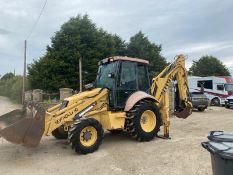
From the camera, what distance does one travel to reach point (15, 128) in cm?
867

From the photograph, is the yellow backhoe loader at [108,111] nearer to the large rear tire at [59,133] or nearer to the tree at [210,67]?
the large rear tire at [59,133]

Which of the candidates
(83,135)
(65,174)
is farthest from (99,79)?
(65,174)

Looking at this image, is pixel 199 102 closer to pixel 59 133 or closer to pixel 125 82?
pixel 125 82

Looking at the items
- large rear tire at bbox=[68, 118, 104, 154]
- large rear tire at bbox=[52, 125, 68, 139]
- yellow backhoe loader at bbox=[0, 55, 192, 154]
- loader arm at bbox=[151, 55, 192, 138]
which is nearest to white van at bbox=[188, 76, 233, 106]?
loader arm at bbox=[151, 55, 192, 138]

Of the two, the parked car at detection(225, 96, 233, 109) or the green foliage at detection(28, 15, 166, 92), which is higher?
the green foliage at detection(28, 15, 166, 92)

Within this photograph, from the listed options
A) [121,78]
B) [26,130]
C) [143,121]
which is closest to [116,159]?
[26,130]

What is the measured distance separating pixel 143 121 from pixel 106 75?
6.10 feet

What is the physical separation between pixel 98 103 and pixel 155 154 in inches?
96.9

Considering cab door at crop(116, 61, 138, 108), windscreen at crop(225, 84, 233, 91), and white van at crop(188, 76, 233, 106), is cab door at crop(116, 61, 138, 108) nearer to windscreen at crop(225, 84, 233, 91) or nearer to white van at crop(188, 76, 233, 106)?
white van at crop(188, 76, 233, 106)

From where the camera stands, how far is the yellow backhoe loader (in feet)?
29.6

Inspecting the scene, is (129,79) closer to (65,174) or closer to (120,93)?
(120,93)

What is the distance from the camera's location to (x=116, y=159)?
873 centimetres

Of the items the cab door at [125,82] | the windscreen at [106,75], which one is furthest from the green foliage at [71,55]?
the cab door at [125,82]

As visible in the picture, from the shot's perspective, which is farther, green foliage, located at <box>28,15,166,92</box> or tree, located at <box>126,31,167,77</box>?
tree, located at <box>126,31,167,77</box>
